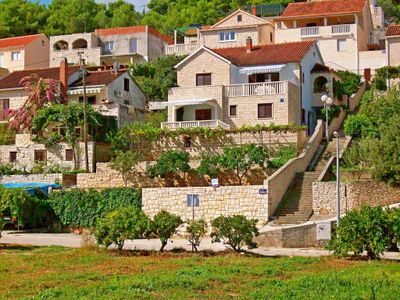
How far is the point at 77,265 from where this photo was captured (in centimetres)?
2373

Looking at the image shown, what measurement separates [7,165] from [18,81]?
468 inches

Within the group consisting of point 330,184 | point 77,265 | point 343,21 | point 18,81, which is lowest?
point 77,265

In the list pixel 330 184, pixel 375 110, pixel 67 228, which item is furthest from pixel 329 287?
pixel 375 110

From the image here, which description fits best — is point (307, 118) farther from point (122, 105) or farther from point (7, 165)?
point (7, 165)

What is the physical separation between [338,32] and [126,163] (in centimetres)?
2876

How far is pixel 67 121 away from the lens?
46.8 meters

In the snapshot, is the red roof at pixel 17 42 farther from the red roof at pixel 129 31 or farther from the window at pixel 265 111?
the window at pixel 265 111

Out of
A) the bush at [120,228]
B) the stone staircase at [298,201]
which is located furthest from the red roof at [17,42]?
the bush at [120,228]

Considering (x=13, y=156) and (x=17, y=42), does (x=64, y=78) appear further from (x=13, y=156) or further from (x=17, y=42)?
(x=17, y=42)

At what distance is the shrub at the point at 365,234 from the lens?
2459 cm

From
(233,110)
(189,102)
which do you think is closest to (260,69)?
(233,110)

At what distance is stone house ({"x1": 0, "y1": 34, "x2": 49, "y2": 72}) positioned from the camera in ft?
259

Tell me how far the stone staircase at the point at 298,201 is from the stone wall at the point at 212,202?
1105 millimetres

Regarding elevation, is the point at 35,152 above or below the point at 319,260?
above
